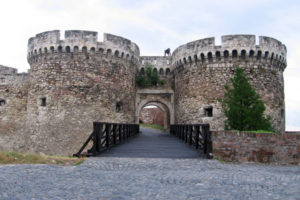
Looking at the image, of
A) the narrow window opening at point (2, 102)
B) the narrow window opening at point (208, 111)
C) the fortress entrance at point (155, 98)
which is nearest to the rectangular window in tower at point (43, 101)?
the narrow window opening at point (2, 102)

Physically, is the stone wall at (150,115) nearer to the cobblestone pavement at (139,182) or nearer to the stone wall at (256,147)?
the stone wall at (256,147)

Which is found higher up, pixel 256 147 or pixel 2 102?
pixel 2 102

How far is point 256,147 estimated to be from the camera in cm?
693

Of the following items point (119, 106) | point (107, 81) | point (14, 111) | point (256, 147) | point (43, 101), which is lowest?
point (256, 147)

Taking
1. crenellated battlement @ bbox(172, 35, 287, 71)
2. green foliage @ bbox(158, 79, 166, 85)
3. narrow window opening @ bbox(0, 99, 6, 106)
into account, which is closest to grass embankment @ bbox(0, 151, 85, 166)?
crenellated battlement @ bbox(172, 35, 287, 71)

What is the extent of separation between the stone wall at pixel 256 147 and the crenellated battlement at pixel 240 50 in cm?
692

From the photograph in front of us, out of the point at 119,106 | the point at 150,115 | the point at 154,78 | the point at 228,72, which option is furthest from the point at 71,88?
the point at 150,115

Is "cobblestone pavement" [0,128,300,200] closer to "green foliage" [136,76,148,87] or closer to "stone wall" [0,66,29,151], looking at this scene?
"green foliage" [136,76,148,87]

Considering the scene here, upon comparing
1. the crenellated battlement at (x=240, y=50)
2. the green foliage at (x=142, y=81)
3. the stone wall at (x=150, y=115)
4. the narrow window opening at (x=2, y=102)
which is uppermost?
the crenellated battlement at (x=240, y=50)

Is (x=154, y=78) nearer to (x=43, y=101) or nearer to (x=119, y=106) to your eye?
(x=119, y=106)

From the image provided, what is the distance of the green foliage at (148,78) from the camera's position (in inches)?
632

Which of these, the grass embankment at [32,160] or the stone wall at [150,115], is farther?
the stone wall at [150,115]

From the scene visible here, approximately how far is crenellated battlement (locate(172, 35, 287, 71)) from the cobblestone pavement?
8.80m

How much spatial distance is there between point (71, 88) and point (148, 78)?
16.9 ft
